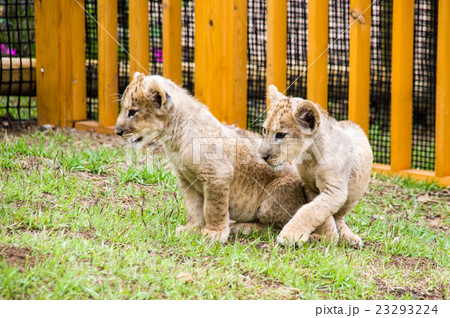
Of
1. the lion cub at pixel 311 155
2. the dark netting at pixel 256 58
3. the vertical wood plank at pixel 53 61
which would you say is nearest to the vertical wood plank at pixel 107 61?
the vertical wood plank at pixel 53 61

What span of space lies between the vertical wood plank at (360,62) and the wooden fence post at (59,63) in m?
3.64

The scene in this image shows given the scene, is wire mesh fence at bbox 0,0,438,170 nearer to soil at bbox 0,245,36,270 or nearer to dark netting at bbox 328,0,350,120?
Answer: dark netting at bbox 328,0,350,120

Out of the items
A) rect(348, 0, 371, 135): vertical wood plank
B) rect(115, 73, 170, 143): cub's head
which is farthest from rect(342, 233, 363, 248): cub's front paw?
rect(348, 0, 371, 135): vertical wood plank

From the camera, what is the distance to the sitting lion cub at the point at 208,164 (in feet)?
15.4

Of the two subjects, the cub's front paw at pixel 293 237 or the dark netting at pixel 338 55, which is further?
the dark netting at pixel 338 55

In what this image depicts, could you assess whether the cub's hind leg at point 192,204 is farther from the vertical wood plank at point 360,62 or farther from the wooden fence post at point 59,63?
the wooden fence post at point 59,63

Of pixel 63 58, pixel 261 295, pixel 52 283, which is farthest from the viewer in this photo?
pixel 63 58

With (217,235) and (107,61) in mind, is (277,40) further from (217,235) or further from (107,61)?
(217,235)

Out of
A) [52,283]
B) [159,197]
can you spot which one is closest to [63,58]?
[159,197]

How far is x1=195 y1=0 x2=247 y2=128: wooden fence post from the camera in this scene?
7.52 metres

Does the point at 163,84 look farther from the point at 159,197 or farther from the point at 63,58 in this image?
the point at 63,58

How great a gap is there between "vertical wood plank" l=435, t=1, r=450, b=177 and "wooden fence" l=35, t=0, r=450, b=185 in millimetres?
A: 11

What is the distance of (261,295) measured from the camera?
391 centimetres

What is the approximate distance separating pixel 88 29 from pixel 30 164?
11.8ft
